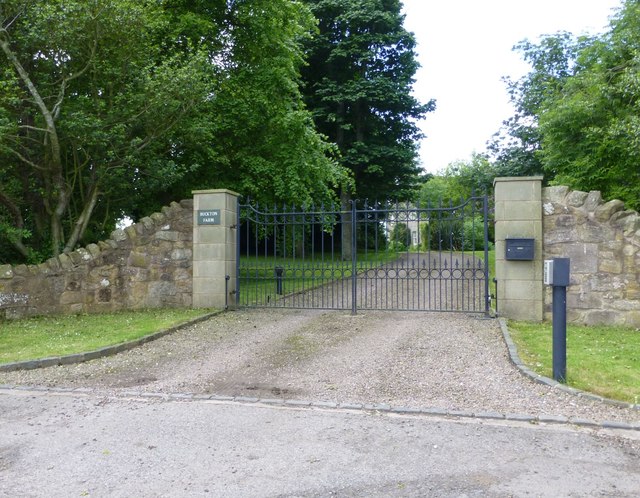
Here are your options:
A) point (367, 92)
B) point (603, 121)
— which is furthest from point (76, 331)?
point (367, 92)

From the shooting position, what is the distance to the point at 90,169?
13.1 m

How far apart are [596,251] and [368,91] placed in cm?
1539

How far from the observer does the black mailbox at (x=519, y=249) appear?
30.2 ft

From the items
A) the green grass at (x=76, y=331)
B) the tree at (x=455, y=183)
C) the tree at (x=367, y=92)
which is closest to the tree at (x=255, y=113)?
the green grass at (x=76, y=331)

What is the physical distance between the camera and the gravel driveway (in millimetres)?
5512

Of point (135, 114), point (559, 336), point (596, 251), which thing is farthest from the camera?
point (135, 114)

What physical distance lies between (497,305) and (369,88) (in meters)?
15.1

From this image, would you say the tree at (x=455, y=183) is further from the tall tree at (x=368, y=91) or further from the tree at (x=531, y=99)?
the tall tree at (x=368, y=91)

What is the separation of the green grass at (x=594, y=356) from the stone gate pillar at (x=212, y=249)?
562 centimetres

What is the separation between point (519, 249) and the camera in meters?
9.27

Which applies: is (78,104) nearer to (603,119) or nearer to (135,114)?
(135,114)

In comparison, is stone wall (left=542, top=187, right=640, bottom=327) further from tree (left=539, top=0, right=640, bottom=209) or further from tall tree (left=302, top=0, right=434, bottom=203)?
tall tree (left=302, top=0, right=434, bottom=203)

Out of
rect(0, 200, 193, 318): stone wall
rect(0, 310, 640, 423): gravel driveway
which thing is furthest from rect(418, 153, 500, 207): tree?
rect(0, 310, 640, 423): gravel driveway

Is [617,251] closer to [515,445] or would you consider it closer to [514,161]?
[515,445]
